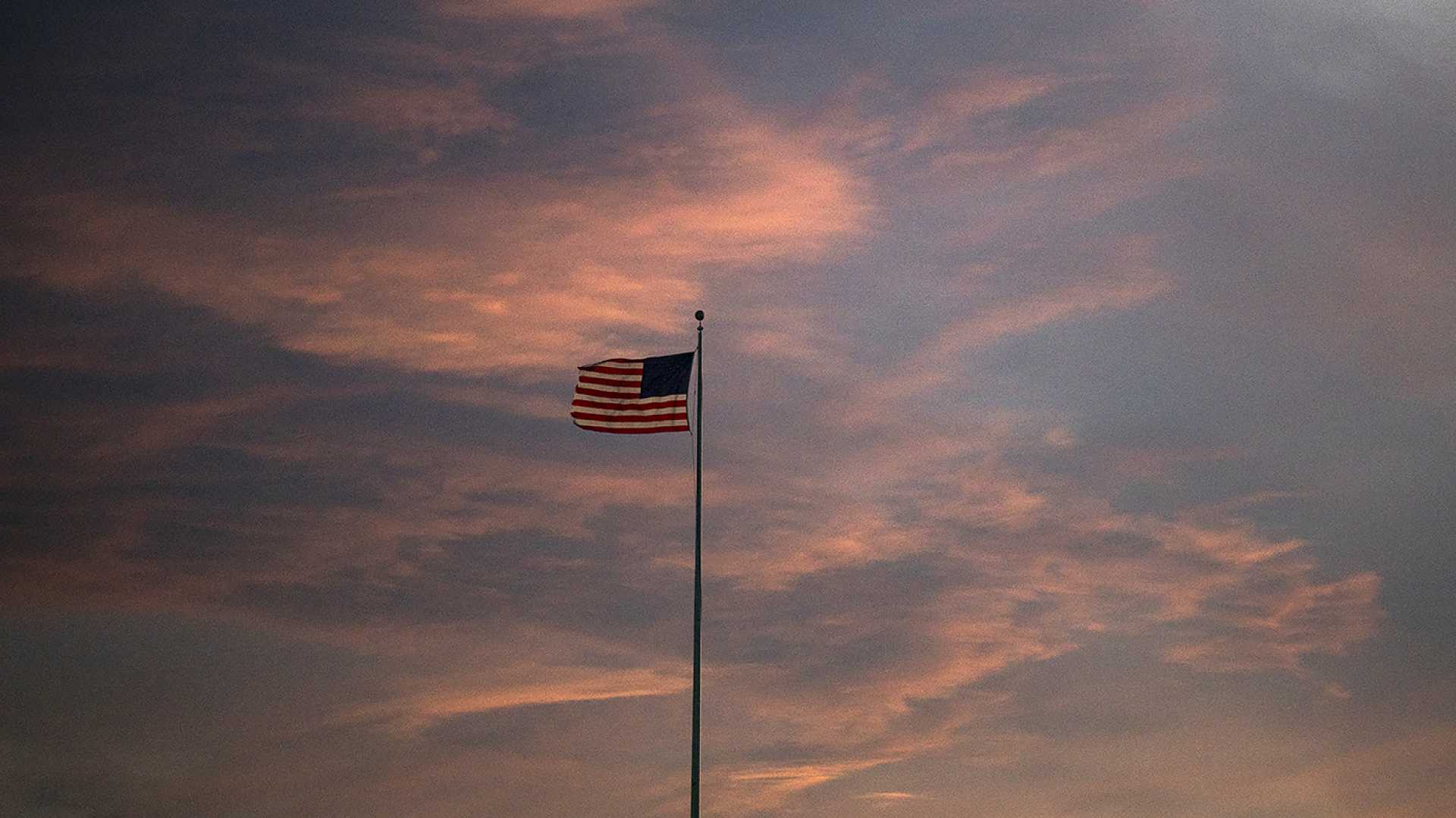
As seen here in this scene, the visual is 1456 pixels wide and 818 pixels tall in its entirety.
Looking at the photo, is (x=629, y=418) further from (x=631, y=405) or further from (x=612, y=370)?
(x=612, y=370)

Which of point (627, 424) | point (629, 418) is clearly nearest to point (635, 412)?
point (629, 418)

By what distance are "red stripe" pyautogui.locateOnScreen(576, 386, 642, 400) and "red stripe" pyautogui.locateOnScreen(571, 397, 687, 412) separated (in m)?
0.19

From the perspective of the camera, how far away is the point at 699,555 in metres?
44.7

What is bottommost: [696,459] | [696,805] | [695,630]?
[696,805]

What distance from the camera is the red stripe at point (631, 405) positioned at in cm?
4688

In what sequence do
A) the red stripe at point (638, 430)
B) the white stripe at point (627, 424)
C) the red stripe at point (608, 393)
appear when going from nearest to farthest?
the red stripe at point (638, 430) < the white stripe at point (627, 424) < the red stripe at point (608, 393)

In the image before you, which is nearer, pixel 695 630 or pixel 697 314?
pixel 695 630

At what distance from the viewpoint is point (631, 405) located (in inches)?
1865

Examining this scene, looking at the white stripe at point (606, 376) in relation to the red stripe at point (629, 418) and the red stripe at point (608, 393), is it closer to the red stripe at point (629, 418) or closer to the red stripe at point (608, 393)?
the red stripe at point (608, 393)

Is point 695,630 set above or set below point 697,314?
below

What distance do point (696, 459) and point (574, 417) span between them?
13.4 ft

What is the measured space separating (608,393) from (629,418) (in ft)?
3.47

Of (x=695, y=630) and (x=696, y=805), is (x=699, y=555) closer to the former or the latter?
(x=695, y=630)

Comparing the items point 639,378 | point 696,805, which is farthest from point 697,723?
point 639,378
